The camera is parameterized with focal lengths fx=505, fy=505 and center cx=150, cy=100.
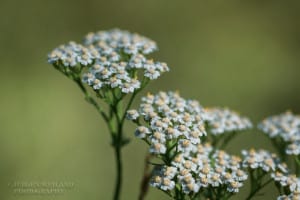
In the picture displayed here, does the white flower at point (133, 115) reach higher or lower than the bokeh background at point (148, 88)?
lower

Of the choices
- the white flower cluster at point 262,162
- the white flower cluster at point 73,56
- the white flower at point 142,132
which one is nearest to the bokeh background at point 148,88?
the white flower cluster at point 73,56

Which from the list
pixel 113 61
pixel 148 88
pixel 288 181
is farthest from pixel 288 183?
pixel 148 88

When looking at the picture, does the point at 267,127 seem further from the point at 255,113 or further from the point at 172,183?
the point at 255,113

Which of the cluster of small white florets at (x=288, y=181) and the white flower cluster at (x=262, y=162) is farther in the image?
the white flower cluster at (x=262, y=162)

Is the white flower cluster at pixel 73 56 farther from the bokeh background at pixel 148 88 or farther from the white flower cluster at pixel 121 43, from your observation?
the bokeh background at pixel 148 88

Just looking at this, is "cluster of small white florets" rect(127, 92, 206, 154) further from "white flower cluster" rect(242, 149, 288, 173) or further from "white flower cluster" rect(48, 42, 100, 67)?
"white flower cluster" rect(48, 42, 100, 67)
